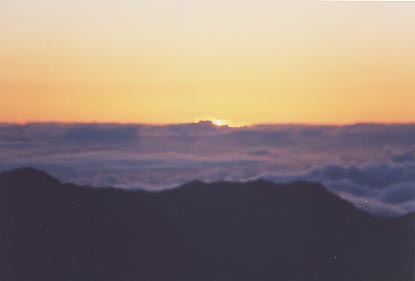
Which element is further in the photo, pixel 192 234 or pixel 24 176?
pixel 192 234

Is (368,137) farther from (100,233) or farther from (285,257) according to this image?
(100,233)

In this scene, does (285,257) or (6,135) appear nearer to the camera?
Answer: (6,135)

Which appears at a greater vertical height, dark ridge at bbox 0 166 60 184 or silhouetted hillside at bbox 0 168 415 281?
dark ridge at bbox 0 166 60 184

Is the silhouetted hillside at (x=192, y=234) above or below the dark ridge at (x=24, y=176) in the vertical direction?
below

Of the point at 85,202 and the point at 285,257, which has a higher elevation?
the point at 85,202

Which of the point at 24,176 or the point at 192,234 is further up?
the point at 24,176

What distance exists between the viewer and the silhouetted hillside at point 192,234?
3.84m

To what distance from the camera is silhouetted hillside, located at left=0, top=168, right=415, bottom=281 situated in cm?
384

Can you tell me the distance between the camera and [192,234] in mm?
3973

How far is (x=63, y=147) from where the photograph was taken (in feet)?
12.7

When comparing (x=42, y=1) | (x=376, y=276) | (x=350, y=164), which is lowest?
(x=376, y=276)

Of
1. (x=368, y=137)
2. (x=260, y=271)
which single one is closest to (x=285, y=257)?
(x=260, y=271)

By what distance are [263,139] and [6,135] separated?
4.04ft

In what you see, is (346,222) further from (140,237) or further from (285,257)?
(140,237)
